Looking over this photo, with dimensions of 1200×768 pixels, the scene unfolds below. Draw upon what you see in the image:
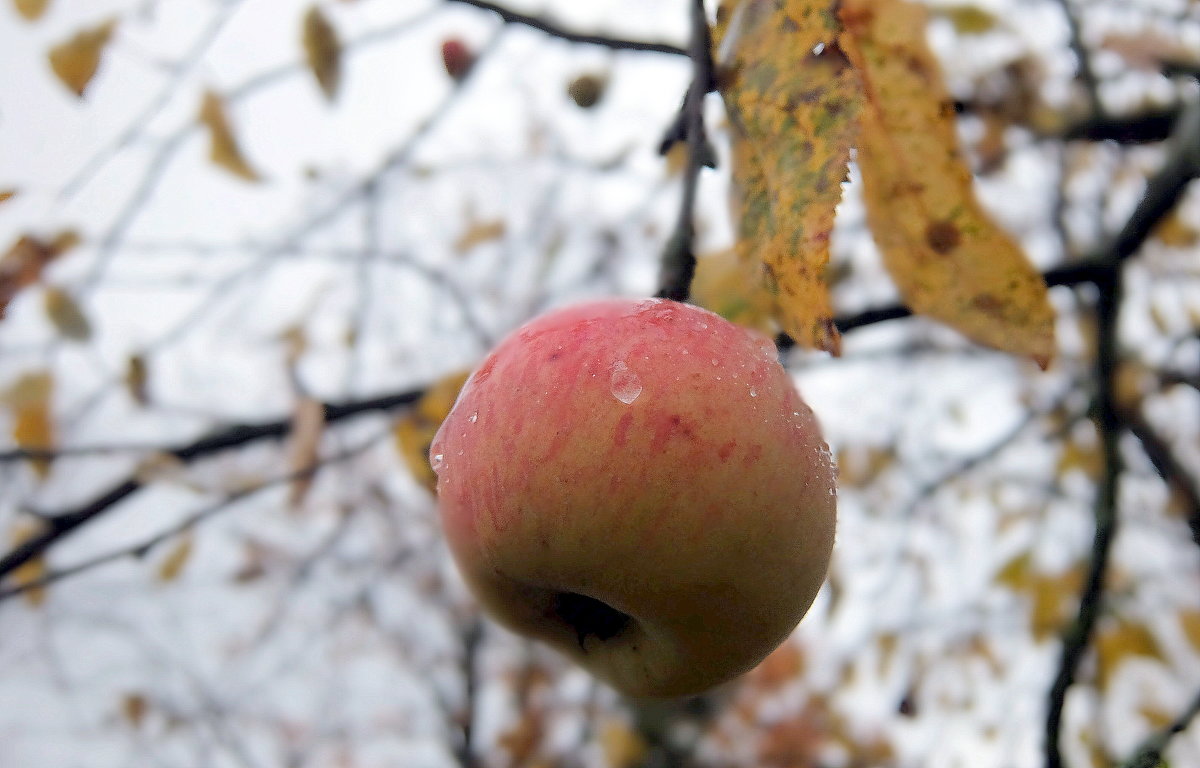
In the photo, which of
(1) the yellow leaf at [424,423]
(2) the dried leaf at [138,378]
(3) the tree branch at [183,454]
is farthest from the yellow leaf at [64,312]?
(1) the yellow leaf at [424,423]

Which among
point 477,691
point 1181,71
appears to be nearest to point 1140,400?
point 1181,71

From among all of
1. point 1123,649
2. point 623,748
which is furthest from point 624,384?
point 623,748

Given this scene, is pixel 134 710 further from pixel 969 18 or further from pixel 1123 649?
pixel 969 18

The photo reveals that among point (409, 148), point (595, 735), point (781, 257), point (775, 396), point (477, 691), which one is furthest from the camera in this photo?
point (477, 691)

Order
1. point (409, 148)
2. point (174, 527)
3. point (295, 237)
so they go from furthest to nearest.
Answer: point (295, 237) → point (409, 148) → point (174, 527)

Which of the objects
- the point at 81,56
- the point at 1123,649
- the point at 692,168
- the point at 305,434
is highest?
the point at 81,56

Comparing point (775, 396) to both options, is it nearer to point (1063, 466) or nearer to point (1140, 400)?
point (1140, 400)
